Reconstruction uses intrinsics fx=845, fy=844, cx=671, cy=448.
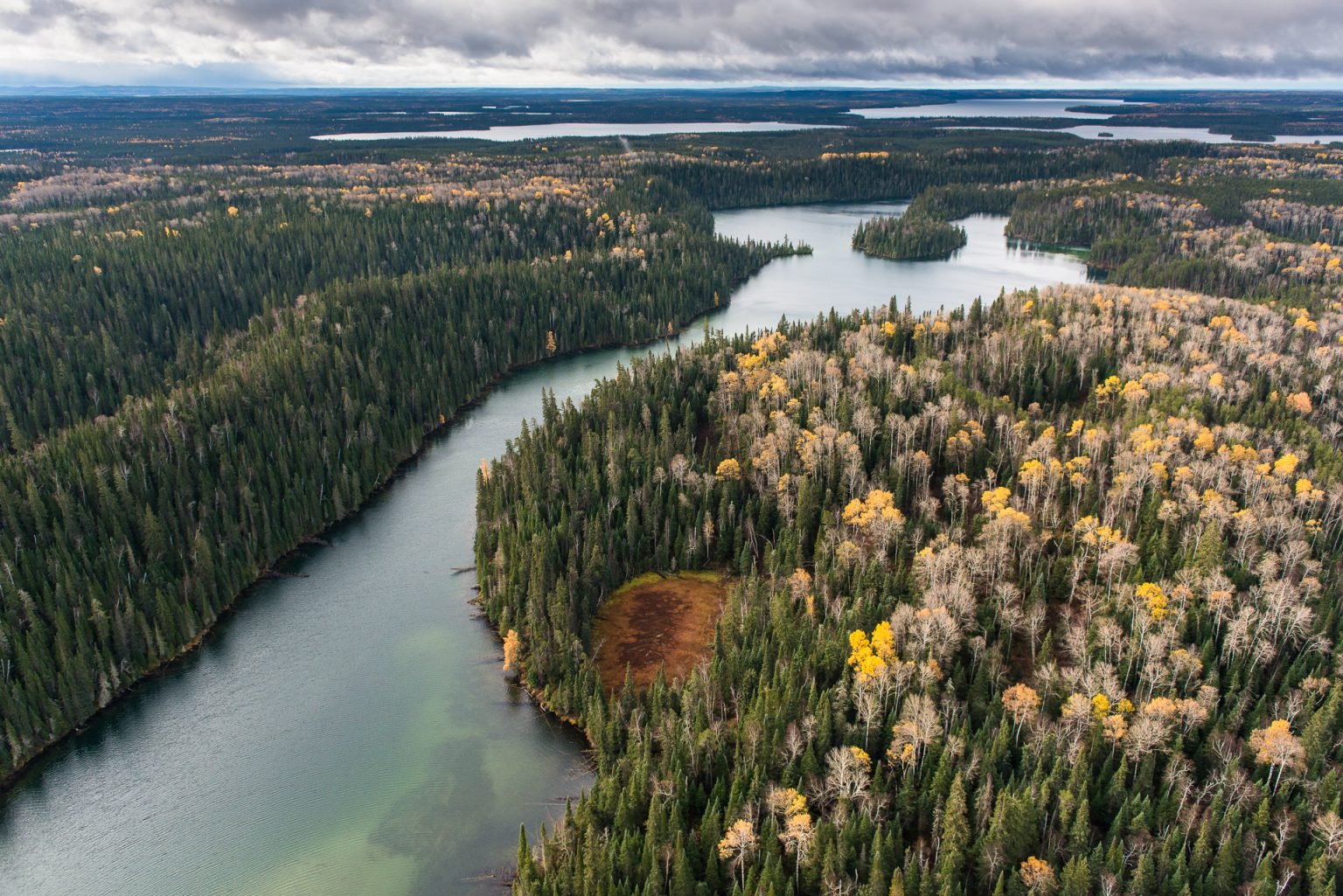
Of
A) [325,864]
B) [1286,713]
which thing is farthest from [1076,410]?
[325,864]

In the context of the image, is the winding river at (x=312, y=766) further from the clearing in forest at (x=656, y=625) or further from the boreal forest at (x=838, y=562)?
the clearing in forest at (x=656, y=625)

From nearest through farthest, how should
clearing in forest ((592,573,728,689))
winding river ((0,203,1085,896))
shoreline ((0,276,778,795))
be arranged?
winding river ((0,203,1085,896)) < shoreline ((0,276,778,795)) < clearing in forest ((592,573,728,689))

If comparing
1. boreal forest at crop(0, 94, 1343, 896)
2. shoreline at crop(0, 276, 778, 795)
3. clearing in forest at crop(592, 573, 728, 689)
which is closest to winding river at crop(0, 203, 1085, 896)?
shoreline at crop(0, 276, 778, 795)

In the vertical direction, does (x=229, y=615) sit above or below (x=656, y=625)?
below

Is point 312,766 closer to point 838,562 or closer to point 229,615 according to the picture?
point 229,615

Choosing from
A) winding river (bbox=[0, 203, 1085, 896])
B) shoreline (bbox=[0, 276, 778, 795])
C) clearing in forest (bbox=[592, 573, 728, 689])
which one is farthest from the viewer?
clearing in forest (bbox=[592, 573, 728, 689])

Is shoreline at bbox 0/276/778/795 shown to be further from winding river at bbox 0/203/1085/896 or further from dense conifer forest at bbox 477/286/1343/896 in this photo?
dense conifer forest at bbox 477/286/1343/896

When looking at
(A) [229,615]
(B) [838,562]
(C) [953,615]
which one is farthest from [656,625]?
(A) [229,615]
